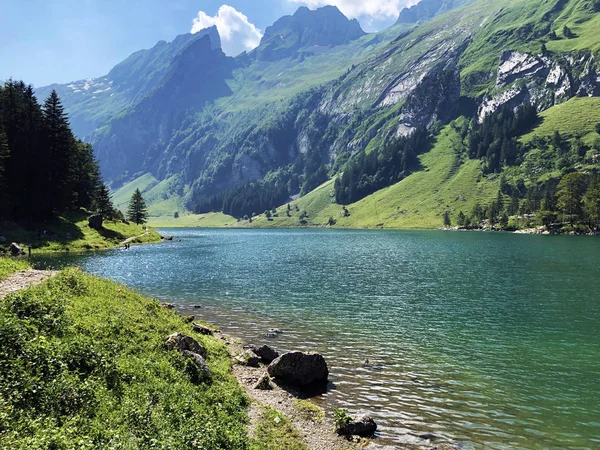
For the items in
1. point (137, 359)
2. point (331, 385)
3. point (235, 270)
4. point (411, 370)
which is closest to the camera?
point (137, 359)

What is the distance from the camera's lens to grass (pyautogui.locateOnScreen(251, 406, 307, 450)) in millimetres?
16688

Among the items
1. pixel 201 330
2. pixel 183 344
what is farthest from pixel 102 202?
pixel 183 344

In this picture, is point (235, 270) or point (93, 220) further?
point (93, 220)

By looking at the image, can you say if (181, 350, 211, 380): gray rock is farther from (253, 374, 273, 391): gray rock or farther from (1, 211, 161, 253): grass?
(1, 211, 161, 253): grass

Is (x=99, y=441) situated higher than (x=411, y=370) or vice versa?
(x=99, y=441)

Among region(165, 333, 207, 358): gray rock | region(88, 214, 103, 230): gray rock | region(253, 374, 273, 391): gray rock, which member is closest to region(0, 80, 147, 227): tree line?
region(88, 214, 103, 230): gray rock

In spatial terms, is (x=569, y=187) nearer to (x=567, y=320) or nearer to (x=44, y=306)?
(x=567, y=320)

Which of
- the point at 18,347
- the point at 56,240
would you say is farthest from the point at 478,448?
the point at 56,240

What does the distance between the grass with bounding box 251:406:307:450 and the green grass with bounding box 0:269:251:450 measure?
0.85 meters

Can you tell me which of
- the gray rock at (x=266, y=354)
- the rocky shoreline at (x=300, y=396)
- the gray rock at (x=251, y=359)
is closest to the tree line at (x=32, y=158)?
the gray rock at (x=266, y=354)

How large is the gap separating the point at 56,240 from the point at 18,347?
8708cm

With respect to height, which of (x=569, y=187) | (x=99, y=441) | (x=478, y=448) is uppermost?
(x=569, y=187)

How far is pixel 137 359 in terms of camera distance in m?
19.8

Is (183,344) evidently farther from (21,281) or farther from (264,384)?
(21,281)
